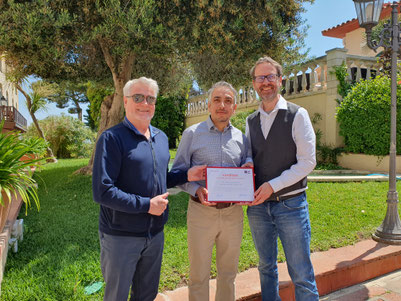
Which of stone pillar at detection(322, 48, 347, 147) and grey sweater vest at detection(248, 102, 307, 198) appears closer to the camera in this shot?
grey sweater vest at detection(248, 102, 307, 198)

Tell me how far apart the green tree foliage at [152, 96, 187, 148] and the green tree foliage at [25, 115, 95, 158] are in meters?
4.39

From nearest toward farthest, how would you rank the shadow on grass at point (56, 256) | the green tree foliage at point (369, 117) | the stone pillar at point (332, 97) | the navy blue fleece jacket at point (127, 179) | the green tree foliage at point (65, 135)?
the navy blue fleece jacket at point (127, 179)
the shadow on grass at point (56, 256)
the green tree foliage at point (369, 117)
the stone pillar at point (332, 97)
the green tree foliage at point (65, 135)

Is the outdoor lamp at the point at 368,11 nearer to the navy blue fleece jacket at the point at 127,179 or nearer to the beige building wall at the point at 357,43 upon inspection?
the navy blue fleece jacket at the point at 127,179

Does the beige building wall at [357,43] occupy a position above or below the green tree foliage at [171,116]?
above

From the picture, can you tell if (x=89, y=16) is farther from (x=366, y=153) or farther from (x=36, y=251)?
(x=366, y=153)

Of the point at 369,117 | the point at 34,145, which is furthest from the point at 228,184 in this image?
the point at 369,117

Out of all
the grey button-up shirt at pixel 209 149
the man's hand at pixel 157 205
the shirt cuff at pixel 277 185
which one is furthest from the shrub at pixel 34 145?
the shirt cuff at pixel 277 185

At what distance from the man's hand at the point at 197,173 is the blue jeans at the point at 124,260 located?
1.65 ft

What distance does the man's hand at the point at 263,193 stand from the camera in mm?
2416

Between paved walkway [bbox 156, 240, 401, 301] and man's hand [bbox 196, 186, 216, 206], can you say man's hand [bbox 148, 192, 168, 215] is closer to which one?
man's hand [bbox 196, 186, 216, 206]

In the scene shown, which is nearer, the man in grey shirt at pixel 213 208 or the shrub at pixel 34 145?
the man in grey shirt at pixel 213 208

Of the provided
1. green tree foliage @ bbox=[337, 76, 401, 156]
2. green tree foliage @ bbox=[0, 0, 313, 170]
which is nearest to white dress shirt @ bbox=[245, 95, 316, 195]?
green tree foliage @ bbox=[0, 0, 313, 170]

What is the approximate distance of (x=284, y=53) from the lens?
833 cm

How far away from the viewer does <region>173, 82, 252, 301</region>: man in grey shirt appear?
2.49 meters
